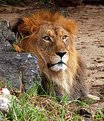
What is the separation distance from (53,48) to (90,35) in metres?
5.14

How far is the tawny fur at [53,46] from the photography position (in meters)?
5.61

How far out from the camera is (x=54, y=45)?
5.57 metres

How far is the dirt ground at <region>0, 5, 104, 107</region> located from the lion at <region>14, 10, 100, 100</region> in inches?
28.6

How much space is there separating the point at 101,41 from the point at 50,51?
437 centimetres

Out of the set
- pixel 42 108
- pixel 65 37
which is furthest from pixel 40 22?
pixel 42 108

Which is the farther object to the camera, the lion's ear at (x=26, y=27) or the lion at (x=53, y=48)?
the lion's ear at (x=26, y=27)

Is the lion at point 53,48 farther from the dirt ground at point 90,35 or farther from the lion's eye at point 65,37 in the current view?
the dirt ground at point 90,35

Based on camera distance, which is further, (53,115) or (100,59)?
(100,59)

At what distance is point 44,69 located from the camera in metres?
5.62

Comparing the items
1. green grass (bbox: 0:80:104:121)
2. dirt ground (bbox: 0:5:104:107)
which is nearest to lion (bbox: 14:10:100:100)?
green grass (bbox: 0:80:104:121)

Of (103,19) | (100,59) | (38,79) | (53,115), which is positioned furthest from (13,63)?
(103,19)

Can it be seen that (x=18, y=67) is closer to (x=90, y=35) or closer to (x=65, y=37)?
(x=65, y=37)

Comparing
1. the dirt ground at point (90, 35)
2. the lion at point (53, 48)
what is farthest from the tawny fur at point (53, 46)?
the dirt ground at point (90, 35)

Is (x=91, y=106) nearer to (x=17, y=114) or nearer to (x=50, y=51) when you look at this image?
(x=50, y=51)
